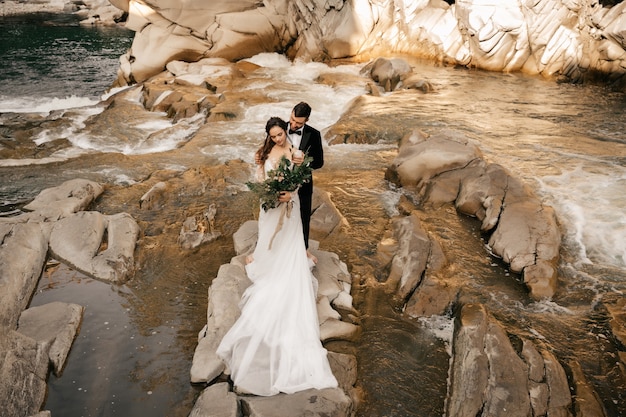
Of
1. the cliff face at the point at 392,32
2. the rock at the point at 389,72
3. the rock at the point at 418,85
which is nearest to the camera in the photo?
the rock at the point at 418,85

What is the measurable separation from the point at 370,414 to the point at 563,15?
71.0 feet

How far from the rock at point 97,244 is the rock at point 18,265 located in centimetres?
30

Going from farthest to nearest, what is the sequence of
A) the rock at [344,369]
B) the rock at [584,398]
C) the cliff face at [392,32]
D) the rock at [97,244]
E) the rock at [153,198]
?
the cliff face at [392,32] < the rock at [153,198] < the rock at [97,244] < the rock at [344,369] < the rock at [584,398]

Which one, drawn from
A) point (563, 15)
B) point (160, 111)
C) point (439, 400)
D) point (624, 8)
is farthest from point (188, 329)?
point (563, 15)

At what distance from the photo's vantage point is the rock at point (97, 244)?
6652 millimetres

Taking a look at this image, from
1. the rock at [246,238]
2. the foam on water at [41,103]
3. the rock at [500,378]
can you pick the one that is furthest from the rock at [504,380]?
the foam on water at [41,103]

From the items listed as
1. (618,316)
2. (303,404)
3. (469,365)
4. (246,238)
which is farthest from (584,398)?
(246,238)

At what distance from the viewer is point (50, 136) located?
13570mm

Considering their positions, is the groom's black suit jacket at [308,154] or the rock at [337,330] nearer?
the rock at [337,330]

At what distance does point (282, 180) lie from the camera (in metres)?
5.18

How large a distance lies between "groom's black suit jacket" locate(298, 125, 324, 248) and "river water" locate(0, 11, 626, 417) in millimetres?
1437

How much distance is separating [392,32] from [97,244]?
20647mm

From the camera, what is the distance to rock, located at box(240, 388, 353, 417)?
420 cm

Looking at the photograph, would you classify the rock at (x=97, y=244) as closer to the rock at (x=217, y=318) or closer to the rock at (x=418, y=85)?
the rock at (x=217, y=318)
